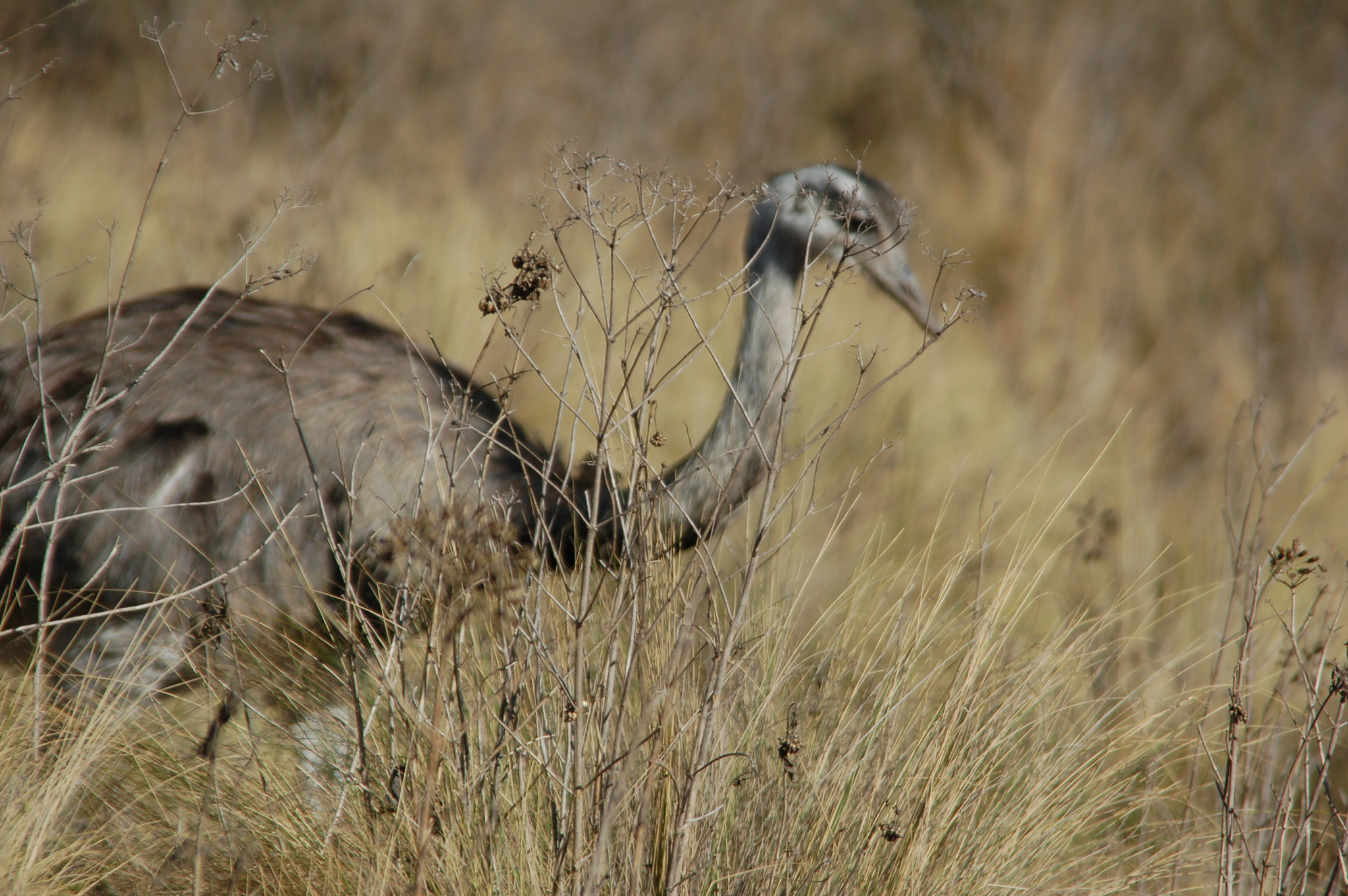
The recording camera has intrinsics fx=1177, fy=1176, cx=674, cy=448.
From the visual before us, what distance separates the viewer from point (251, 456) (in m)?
2.83

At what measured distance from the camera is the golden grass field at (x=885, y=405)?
209 cm

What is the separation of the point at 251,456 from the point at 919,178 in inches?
239

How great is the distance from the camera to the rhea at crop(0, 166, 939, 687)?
2.64 meters

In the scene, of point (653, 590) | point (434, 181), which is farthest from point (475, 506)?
point (434, 181)

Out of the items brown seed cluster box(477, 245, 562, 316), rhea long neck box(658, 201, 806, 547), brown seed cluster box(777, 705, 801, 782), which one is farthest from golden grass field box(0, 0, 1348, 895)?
brown seed cluster box(477, 245, 562, 316)

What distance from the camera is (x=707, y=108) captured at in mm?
10711

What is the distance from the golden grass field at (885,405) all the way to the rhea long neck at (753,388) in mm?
202

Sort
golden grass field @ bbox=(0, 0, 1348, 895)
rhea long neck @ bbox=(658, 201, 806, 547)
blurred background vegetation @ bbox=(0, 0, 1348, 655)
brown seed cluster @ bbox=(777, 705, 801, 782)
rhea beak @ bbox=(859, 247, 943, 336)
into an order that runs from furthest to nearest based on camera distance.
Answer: blurred background vegetation @ bbox=(0, 0, 1348, 655)
rhea beak @ bbox=(859, 247, 943, 336)
rhea long neck @ bbox=(658, 201, 806, 547)
golden grass field @ bbox=(0, 0, 1348, 895)
brown seed cluster @ bbox=(777, 705, 801, 782)


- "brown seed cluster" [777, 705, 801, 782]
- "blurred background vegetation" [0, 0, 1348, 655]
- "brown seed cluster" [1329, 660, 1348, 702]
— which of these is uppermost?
"blurred background vegetation" [0, 0, 1348, 655]

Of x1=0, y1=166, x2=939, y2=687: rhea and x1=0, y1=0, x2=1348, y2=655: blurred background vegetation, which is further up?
x1=0, y1=0, x2=1348, y2=655: blurred background vegetation

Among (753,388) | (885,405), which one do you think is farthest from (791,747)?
(885,405)

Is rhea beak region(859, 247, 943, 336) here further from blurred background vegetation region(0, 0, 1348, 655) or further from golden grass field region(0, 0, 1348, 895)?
blurred background vegetation region(0, 0, 1348, 655)

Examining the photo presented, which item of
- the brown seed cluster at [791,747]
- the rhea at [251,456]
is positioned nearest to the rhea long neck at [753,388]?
the rhea at [251,456]

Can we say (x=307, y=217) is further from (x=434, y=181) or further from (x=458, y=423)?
(x=458, y=423)
